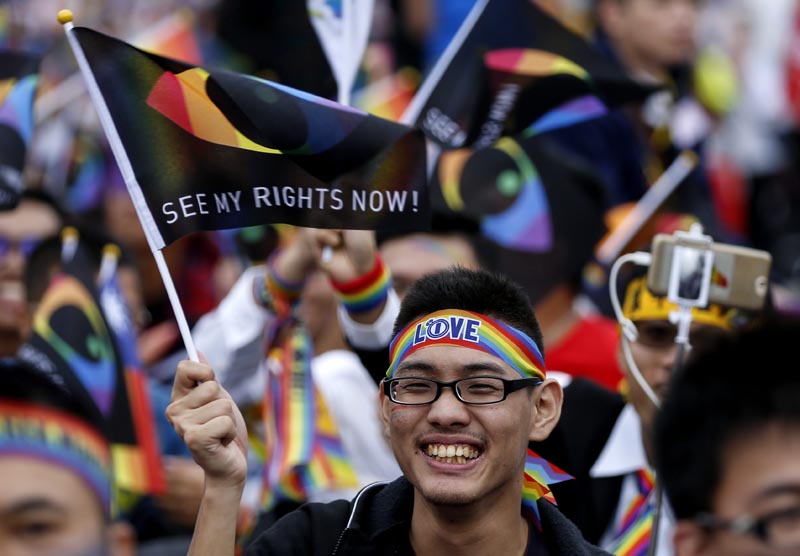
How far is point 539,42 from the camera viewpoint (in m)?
6.27

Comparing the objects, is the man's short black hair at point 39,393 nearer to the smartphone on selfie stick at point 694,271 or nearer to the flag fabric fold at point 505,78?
the smartphone on selfie stick at point 694,271

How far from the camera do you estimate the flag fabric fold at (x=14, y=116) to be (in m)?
5.15

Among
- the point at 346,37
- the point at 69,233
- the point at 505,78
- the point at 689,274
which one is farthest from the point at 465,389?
the point at 69,233

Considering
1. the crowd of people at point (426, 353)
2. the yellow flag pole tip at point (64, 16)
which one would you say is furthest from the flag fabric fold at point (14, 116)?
the yellow flag pole tip at point (64, 16)

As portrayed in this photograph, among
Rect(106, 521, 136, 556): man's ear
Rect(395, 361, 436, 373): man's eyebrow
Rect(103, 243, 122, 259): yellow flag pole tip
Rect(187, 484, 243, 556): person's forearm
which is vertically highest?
Rect(103, 243, 122, 259): yellow flag pole tip

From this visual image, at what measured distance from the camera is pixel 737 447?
8.89ft

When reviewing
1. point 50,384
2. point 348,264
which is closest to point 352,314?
point 348,264

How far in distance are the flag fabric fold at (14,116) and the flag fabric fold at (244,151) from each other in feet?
4.03

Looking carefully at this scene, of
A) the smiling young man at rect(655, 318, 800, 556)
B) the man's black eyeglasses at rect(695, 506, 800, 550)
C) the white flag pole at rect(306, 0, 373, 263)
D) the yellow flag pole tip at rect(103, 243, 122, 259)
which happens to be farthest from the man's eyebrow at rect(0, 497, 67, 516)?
the yellow flag pole tip at rect(103, 243, 122, 259)

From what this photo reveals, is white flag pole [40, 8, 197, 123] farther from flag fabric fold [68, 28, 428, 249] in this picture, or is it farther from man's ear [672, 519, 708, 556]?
man's ear [672, 519, 708, 556]

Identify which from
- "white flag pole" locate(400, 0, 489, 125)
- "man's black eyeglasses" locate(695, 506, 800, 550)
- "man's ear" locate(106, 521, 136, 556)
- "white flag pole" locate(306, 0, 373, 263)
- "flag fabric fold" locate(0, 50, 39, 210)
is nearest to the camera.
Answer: "man's black eyeglasses" locate(695, 506, 800, 550)

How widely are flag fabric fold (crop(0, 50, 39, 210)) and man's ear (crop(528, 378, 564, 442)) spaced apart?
Result: 206 cm

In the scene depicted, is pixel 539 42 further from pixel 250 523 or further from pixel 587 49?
pixel 250 523

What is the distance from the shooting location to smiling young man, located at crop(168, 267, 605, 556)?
12.4 ft
